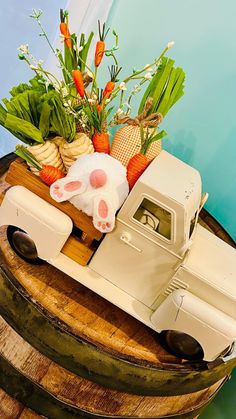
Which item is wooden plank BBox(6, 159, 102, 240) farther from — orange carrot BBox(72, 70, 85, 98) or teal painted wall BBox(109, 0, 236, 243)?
teal painted wall BBox(109, 0, 236, 243)

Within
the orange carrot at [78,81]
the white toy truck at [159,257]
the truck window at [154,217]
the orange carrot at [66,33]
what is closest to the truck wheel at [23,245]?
the white toy truck at [159,257]

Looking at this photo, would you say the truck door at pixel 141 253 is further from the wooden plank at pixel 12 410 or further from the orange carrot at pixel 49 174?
the wooden plank at pixel 12 410

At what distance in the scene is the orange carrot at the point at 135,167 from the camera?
1.05 metres

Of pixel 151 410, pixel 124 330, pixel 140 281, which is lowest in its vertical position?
pixel 151 410

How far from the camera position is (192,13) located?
1.44 m

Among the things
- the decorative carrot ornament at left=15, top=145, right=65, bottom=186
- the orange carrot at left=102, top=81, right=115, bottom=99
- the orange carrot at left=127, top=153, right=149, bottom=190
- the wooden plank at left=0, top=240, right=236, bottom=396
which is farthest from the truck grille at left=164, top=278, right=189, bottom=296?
the orange carrot at left=102, top=81, right=115, bottom=99

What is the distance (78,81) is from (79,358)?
607 mm

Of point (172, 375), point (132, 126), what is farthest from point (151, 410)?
point (132, 126)

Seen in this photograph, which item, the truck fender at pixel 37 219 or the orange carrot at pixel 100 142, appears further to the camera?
the orange carrot at pixel 100 142

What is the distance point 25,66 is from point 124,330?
1.17 m

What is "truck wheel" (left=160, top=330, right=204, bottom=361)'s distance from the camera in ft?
3.38

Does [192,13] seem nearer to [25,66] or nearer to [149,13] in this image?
[149,13]

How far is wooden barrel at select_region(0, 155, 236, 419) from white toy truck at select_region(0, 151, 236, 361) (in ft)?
0.14

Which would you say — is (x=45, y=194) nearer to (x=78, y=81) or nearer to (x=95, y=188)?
(x=95, y=188)
